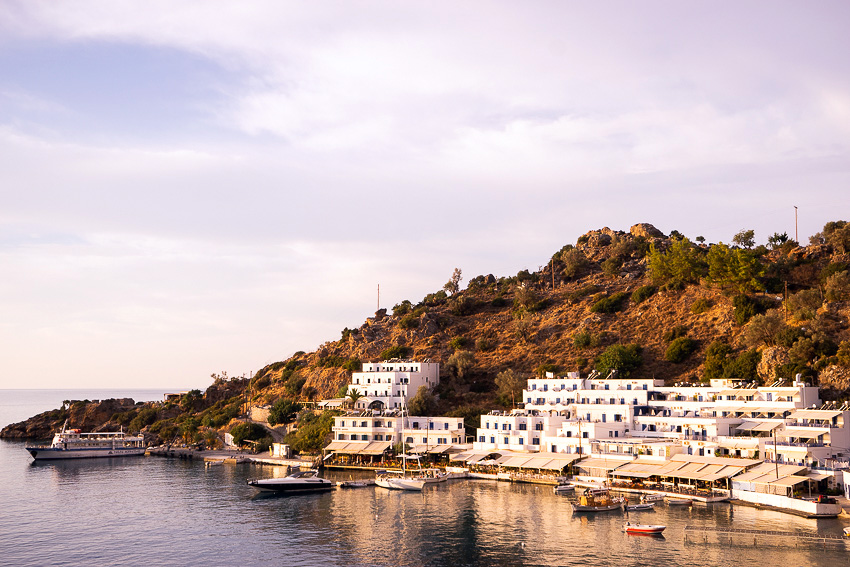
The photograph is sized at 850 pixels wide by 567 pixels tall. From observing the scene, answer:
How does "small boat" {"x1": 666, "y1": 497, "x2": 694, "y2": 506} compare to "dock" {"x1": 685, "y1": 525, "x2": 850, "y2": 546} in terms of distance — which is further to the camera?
"small boat" {"x1": 666, "y1": 497, "x2": 694, "y2": 506}

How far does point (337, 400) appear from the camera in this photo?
14162 cm

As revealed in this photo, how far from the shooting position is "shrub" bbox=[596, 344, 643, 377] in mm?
131125

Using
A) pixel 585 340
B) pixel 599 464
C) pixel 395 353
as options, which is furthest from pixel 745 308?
pixel 395 353

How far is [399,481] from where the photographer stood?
3797 inches

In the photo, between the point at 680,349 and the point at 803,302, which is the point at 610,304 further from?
the point at 803,302

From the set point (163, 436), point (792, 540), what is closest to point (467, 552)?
point (792, 540)

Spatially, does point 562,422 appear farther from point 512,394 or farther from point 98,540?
point 98,540

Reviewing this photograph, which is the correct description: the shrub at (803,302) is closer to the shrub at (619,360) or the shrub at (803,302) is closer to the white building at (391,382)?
the shrub at (619,360)

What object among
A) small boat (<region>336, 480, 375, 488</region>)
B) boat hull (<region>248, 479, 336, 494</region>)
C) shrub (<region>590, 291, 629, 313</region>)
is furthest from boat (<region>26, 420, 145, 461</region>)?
shrub (<region>590, 291, 629, 313</region>)

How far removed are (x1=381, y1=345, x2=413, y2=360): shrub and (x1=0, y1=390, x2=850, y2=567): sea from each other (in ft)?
203

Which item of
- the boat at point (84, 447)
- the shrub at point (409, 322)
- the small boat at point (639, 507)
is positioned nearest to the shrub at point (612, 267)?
the shrub at point (409, 322)

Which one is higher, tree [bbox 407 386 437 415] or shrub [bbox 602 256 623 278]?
shrub [bbox 602 256 623 278]

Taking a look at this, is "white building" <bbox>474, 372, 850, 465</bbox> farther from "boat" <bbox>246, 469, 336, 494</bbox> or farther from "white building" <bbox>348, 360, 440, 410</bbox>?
"boat" <bbox>246, 469, 336, 494</bbox>

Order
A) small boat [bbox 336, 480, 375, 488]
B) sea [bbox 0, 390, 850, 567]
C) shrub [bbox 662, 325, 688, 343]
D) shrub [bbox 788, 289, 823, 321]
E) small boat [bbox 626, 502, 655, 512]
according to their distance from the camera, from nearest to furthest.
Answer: sea [bbox 0, 390, 850, 567]
small boat [bbox 626, 502, 655, 512]
small boat [bbox 336, 480, 375, 488]
shrub [bbox 788, 289, 823, 321]
shrub [bbox 662, 325, 688, 343]
